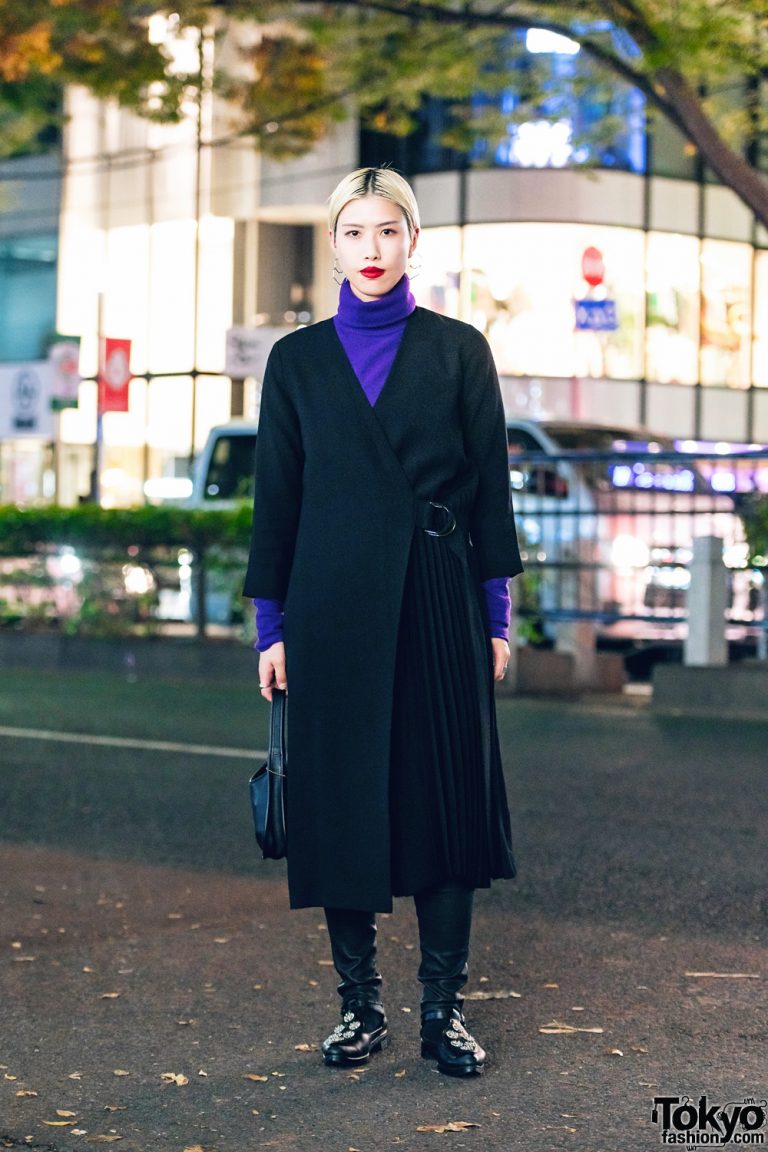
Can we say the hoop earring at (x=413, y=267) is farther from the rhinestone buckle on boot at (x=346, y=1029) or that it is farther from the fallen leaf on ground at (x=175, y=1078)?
the fallen leaf on ground at (x=175, y=1078)

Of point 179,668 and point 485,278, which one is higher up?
point 485,278

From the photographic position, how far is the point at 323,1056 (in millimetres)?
4023

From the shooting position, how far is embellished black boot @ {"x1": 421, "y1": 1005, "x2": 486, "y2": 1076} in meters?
3.87

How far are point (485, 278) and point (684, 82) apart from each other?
1694 cm

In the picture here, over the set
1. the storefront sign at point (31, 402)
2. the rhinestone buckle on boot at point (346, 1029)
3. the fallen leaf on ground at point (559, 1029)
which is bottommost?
the fallen leaf on ground at point (559, 1029)

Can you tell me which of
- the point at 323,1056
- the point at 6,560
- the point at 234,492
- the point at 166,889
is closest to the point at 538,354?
the point at 234,492

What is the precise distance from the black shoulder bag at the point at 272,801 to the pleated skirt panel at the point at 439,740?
245 millimetres

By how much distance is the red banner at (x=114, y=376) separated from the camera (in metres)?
22.2

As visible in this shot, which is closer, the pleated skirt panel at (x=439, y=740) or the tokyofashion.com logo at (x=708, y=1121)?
the tokyofashion.com logo at (x=708, y=1121)

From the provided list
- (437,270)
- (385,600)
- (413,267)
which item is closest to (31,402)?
(437,270)

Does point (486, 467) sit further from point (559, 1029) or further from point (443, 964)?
point (559, 1029)

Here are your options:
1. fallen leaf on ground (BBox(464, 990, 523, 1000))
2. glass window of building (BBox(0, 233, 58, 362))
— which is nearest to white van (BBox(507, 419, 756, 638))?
fallen leaf on ground (BBox(464, 990, 523, 1000))

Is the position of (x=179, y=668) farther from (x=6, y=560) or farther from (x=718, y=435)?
(x=718, y=435)

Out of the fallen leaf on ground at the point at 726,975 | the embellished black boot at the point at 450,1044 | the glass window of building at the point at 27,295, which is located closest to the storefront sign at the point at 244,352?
the fallen leaf on ground at the point at 726,975
